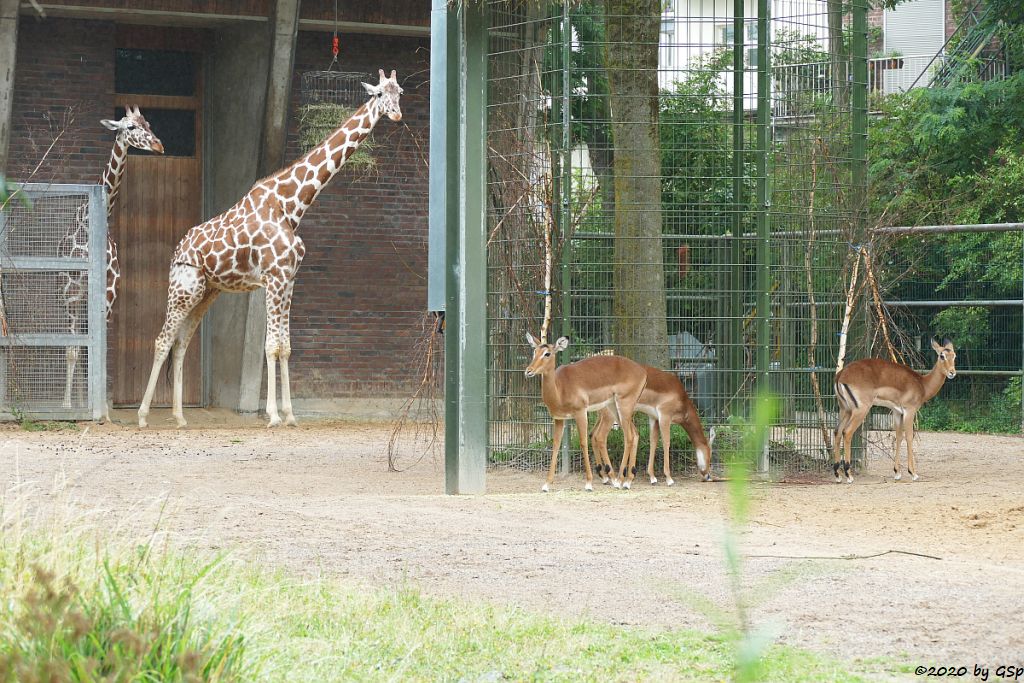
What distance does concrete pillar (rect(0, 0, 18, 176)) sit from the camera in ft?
52.4

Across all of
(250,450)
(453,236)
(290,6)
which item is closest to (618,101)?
(453,236)

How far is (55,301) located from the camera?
52.1ft

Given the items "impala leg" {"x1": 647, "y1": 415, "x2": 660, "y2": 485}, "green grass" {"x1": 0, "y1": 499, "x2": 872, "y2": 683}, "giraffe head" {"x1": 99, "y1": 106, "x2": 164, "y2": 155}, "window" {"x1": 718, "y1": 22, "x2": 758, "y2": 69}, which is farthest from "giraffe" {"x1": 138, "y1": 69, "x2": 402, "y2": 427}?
"green grass" {"x1": 0, "y1": 499, "x2": 872, "y2": 683}

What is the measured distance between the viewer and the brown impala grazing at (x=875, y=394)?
11219 mm

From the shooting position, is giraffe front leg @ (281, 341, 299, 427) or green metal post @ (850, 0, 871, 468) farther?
giraffe front leg @ (281, 341, 299, 427)

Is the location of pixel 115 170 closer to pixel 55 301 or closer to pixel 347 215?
pixel 55 301

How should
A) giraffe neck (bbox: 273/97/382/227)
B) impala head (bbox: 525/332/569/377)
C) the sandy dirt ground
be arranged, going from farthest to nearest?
giraffe neck (bbox: 273/97/382/227) → impala head (bbox: 525/332/569/377) → the sandy dirt ground

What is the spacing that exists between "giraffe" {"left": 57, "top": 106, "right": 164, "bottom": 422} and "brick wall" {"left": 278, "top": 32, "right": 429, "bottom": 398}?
2073mm

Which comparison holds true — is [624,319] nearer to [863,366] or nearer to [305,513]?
[863,366]

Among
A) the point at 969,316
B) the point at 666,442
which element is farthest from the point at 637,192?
the point at 969,316

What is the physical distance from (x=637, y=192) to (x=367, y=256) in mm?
7073

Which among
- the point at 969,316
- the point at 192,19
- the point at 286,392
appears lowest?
the point at 286,392

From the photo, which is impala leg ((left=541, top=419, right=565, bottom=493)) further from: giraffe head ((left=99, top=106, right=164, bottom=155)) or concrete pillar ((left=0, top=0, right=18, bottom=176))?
concrete pillar ((left=0, top=0, right=18, bottom=176))

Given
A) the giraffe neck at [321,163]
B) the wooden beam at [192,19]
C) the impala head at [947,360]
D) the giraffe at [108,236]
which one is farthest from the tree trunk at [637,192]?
the giraffe at [108,236]
